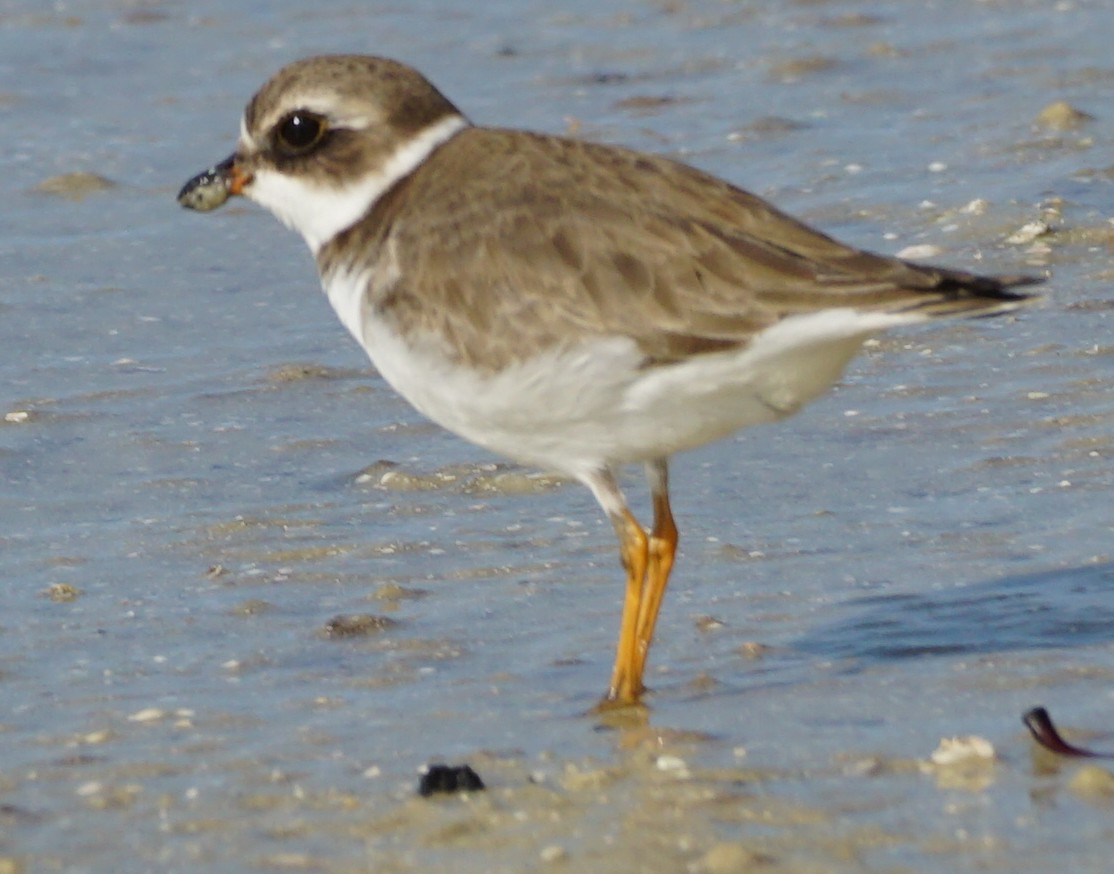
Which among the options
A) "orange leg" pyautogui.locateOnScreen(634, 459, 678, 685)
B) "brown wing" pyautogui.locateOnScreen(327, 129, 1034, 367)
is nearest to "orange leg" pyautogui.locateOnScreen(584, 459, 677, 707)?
"orange leg" pyautogui.locateOnScreen(634, 459, 678, 685)

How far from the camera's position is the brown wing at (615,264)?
5543 millimetres

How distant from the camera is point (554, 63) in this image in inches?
509

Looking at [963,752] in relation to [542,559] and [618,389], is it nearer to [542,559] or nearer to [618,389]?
[618,389]

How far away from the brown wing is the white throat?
299 mm

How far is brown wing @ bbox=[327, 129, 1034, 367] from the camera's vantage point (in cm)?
554

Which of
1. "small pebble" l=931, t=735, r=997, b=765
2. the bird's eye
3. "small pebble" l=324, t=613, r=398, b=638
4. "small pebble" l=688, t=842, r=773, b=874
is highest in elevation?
the bird's eye

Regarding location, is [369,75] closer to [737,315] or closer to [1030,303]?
[737,315]

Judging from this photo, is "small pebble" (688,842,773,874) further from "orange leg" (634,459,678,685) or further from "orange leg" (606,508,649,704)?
"orange leg" (634,459,678,685)

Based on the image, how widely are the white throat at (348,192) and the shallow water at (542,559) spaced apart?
3.57ft

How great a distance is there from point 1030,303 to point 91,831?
8.29ft

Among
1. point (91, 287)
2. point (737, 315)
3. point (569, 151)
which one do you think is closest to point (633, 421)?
point (737, 315)

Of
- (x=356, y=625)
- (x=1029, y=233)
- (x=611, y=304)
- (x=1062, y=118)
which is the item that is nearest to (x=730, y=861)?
(x=611, y=304)

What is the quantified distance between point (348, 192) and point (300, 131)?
0.24 metres

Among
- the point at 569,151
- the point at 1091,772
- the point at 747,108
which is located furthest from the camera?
the point at 747,108
